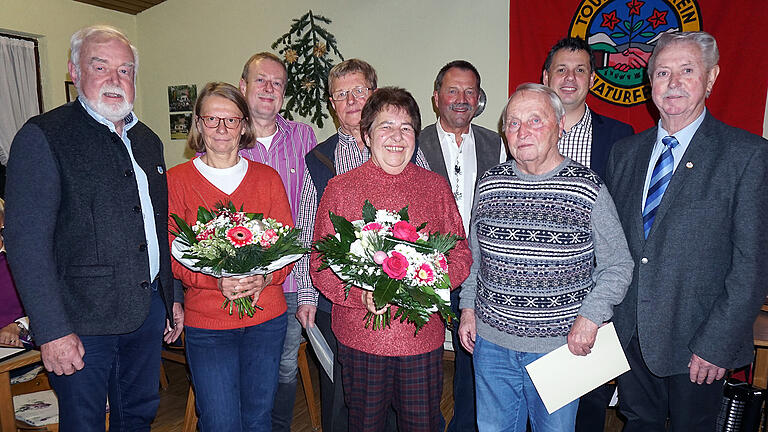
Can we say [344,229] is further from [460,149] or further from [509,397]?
[460,149]

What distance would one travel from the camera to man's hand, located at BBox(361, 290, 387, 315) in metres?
1.84

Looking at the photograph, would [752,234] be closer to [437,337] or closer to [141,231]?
[437,337]

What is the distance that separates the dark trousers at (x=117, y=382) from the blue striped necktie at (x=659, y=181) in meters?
2.11

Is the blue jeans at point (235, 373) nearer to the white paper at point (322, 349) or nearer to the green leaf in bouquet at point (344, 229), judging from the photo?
the white paper at point (322, 349)

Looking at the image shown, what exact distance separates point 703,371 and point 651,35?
293 cm

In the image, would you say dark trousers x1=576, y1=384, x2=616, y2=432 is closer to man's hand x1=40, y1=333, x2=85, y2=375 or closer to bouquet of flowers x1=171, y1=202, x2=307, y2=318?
bouquet of flowers x1=171, y1=202, x2=307, y2=318

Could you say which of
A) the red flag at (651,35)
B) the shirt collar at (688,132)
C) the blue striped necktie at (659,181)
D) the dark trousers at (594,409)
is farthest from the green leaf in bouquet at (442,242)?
the red flag at (651,35)

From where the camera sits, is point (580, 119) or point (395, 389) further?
point (580, 119)

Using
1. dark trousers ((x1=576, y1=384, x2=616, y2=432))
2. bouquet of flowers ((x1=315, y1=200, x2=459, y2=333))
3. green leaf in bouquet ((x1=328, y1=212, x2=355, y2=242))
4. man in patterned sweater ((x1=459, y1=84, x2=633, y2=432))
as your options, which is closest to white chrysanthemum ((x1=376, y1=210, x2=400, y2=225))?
bouquet of flowers ((x1=315, y1=200, x2=459, y2=333))

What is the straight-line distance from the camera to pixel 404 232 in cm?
172

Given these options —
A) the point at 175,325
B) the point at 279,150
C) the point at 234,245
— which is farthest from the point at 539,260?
the point at 175,325

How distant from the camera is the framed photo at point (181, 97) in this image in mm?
6012

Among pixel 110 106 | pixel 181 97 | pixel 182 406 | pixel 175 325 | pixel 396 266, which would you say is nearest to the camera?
pixel 396 266

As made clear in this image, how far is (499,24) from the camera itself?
436 centimetres
